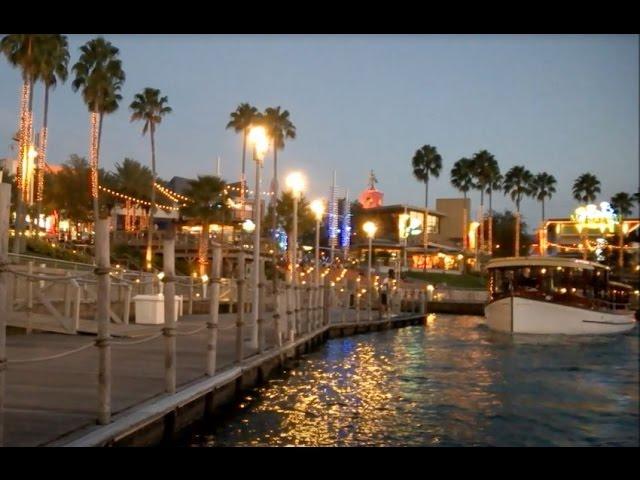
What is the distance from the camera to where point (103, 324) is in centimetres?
801

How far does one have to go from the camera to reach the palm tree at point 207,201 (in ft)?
191

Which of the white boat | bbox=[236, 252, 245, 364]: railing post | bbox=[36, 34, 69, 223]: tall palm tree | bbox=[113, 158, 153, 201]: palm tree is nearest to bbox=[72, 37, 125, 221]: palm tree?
bbox=[36, 34, 69, 223]: tall palm tree

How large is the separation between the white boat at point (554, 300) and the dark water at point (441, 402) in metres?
9.41

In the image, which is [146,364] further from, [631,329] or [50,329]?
[631,329]

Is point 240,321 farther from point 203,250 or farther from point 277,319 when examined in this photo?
point 203,250

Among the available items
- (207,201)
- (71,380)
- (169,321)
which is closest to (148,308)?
(71,380)

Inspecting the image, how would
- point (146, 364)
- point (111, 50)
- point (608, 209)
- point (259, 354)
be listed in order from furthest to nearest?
point (608, 209) < point (111, 50) < point (259, 354) < point (146, 364)

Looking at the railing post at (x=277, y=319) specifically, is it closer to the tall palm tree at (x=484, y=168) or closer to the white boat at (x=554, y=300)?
the white boat at (x=554, y=300)

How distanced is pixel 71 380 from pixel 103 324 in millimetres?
3301

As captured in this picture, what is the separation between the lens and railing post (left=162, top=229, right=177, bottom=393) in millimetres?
10188

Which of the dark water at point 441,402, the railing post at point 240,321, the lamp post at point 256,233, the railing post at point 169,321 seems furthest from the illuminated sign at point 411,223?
the railing post at point 169,321
